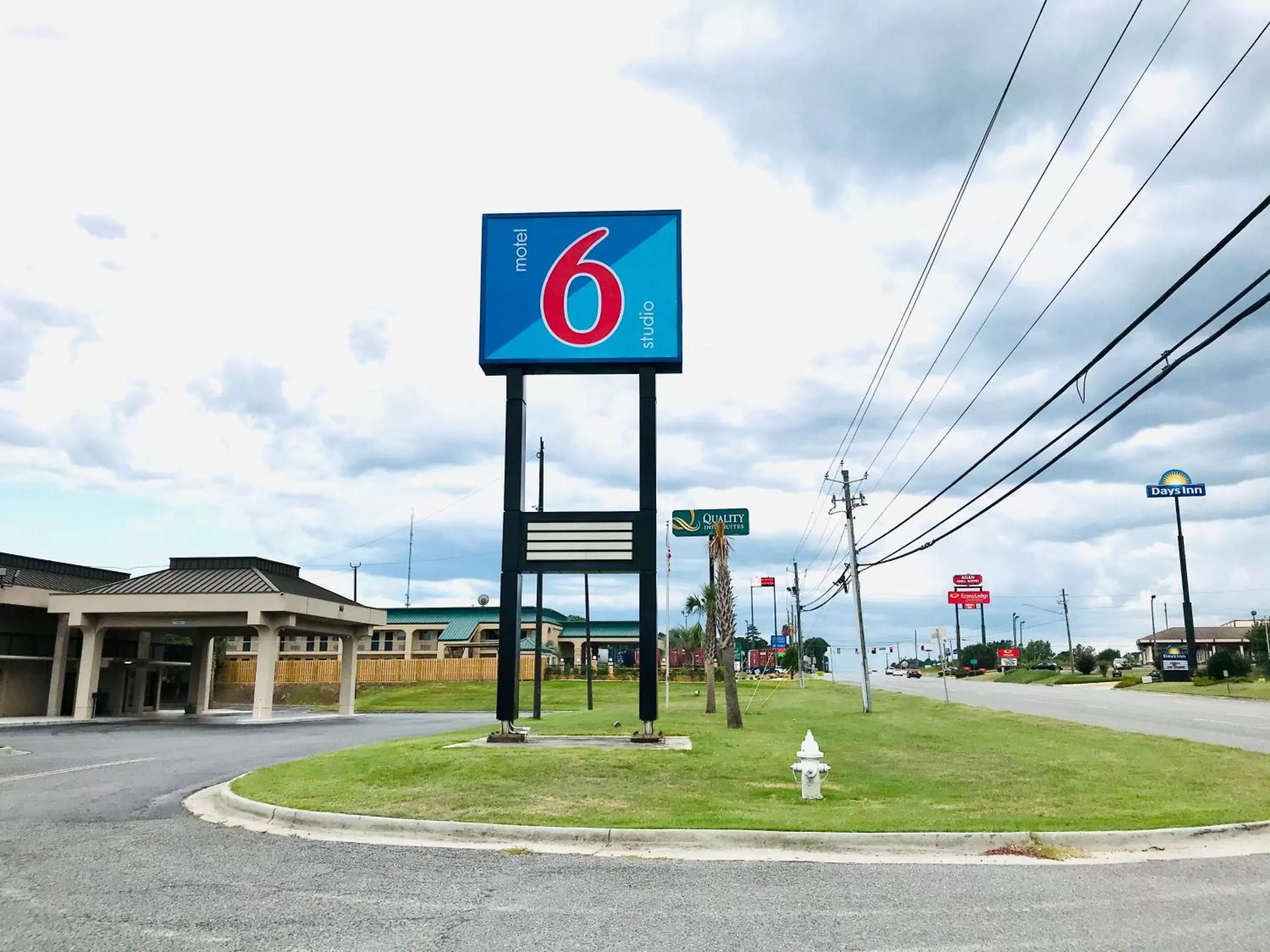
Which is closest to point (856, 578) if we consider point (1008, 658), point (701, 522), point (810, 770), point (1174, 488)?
point (701, 522)

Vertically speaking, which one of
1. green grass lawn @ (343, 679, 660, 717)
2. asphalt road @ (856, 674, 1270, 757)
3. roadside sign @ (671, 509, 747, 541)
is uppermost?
roadside sign @ (671, 509, 747, 541)

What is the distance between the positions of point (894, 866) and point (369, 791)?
747 centimetres

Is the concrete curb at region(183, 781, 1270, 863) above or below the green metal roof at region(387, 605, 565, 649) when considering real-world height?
below

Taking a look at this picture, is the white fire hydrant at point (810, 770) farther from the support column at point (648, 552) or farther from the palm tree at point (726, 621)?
the palm tree at point (726, 621)

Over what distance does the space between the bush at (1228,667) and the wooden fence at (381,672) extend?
4742cm

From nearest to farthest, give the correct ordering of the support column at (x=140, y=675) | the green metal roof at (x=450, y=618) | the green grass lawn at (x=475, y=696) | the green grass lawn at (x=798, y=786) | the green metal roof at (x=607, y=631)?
the green grass lawn at (x=798, y=786) → the support column at (x=140, y=675) → the green grass lawn at (x=475, y=696) → the green metal roof at (x=450, y=618) → the green metal roof at (x=607, y=631)

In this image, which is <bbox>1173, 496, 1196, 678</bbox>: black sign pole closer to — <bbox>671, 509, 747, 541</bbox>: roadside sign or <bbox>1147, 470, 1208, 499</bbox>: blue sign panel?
<bbox>1147, 470, 1208, 499</bbox>: blue sign panel

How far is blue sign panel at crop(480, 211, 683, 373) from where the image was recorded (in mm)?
21578

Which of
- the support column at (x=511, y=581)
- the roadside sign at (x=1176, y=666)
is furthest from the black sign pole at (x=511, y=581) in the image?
the roadside sign at (x=1176, y=666)

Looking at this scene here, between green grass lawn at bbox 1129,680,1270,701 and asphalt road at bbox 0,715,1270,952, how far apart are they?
148 feet

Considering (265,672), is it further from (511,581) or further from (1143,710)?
(1143,710)

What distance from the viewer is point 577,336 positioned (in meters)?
21.7

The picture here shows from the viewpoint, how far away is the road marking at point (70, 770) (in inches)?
658

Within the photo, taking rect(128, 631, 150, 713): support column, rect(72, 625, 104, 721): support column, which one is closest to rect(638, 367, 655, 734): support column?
rect(72, 625, 104, 721): support column
